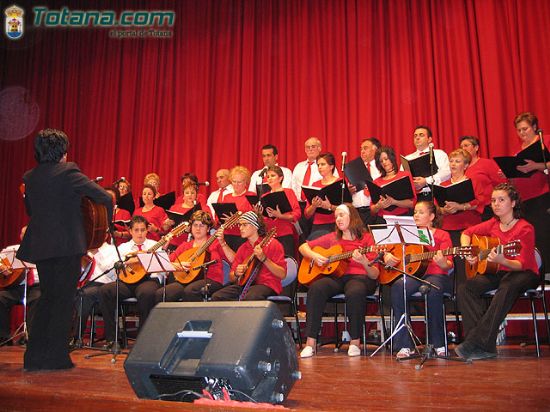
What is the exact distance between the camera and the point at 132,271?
589cm

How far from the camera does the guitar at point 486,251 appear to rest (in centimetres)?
411

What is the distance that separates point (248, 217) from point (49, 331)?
2.28 meters

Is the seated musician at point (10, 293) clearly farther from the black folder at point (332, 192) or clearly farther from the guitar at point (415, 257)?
the guitar at point (415, 257)

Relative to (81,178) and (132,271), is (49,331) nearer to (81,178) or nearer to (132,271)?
(81,178)

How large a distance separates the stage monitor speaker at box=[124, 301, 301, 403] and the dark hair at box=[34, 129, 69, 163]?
1842 millimetres

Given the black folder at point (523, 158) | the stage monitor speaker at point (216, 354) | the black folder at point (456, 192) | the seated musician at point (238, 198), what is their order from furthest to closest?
1. the seated musician at point (238, 198)
2. the black folder at point (456, 192)
3. the black folder at point (523, 158)
4. the stage monitor speaker at point (216, 354)

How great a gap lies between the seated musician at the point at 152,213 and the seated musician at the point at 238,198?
0.84 metres

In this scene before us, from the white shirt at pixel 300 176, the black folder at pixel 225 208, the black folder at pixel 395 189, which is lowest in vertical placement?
the black folder at pixel 225 208

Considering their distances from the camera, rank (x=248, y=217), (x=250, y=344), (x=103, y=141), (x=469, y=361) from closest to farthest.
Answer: (x=250, y=344), (x=469, y=361), (x=248, y=217), (x=103, y=141)

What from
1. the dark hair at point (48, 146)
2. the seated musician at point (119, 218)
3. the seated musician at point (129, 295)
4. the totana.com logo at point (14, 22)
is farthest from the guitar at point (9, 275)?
the totana.com logo at point (14, 22)

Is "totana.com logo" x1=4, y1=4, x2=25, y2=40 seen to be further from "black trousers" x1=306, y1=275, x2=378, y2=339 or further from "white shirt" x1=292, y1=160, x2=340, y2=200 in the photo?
"black trousers" x1=306, y1=275, x2=378, y2=339

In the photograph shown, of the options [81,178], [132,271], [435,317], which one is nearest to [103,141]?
[132,271]

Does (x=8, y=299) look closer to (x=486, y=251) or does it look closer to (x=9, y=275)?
(x=9, y=275)

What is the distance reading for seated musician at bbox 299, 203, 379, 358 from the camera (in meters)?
4.88
